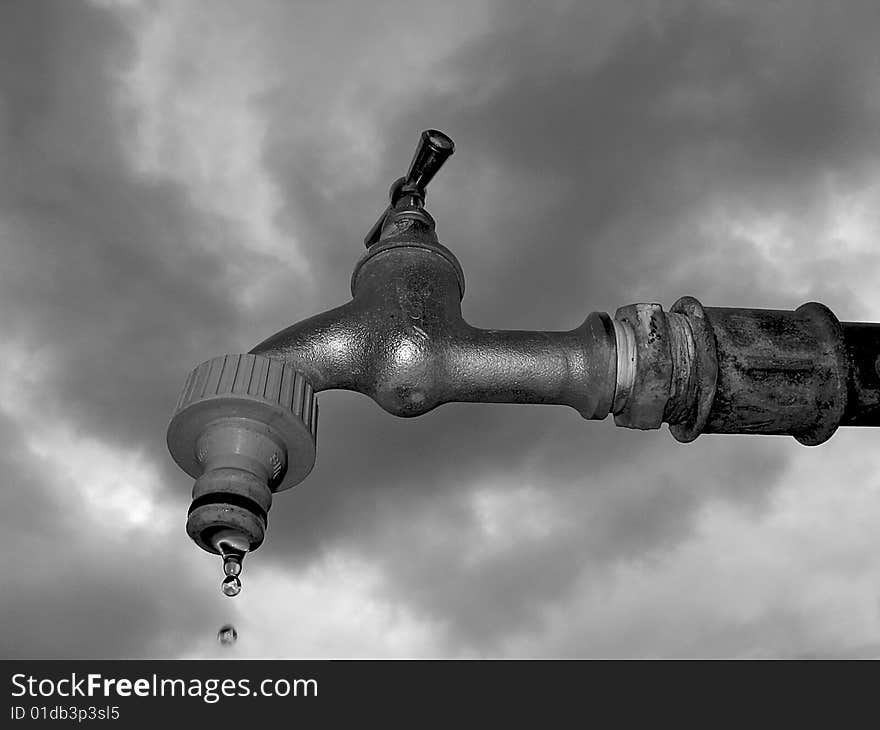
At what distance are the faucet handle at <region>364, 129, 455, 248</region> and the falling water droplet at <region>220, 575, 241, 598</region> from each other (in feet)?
4.95

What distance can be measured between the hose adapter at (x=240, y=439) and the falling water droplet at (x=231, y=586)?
0.26ft

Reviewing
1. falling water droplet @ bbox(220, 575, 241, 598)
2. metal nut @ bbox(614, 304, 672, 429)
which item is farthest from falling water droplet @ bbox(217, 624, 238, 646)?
metal nut @ bbox(614, 304, 672, 429)

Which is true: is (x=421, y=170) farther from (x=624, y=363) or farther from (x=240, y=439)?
(x=240, y=439)

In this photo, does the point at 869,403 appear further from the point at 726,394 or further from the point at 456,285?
the point at 456,285

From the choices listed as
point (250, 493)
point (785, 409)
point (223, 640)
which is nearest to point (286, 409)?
point (250, 493)

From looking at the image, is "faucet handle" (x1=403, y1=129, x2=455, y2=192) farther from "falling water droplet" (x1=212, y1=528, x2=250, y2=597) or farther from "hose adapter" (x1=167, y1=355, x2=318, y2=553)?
"falling water droplet" (x1=212, y1=528, x2=250, y2=597)

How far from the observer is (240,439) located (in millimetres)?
2037

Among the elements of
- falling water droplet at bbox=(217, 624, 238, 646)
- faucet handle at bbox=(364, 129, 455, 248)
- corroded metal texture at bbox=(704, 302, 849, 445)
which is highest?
faucet handle at bbox=(364, 129, 455, 248)

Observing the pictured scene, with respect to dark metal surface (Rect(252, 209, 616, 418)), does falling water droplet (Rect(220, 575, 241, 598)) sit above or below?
below

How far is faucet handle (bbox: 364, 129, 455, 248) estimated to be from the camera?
276cm

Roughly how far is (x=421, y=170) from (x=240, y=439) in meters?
1.30

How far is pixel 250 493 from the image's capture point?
1895 mm

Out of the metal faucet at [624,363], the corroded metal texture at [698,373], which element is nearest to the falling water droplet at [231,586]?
the metal faucet at [624,363]

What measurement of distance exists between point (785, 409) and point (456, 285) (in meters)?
1.12
